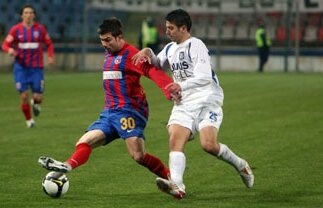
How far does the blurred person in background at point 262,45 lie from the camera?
40.9 metres

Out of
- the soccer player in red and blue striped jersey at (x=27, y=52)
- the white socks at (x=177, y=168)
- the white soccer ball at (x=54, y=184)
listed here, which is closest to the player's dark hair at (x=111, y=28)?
the white socks at (x=177, y=168)

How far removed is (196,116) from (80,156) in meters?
1.18

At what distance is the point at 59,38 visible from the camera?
4278 centimetres

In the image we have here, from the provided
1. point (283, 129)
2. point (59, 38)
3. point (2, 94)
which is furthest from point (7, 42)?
point (59, 38)

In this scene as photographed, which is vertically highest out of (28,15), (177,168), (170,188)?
(28,15)

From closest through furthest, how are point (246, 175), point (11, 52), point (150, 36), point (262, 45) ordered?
point (246, 175) → point (11, 52) → point (150, 36) → point (262, 45)

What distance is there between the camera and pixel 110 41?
9867mm

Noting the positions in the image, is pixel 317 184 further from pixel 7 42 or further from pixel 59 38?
pixel 59 38

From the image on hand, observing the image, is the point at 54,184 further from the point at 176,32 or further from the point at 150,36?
the point at 150,36

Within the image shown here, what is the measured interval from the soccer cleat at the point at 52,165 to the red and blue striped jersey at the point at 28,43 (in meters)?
9.20

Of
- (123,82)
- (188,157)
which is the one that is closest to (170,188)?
(123,82)

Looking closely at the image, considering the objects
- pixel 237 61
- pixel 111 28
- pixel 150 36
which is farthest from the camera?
pixel 237 61

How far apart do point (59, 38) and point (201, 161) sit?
1201 inches

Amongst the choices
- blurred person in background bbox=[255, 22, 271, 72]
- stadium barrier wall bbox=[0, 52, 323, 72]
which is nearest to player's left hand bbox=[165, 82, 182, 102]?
blurred person in background bbox=[255, 22, 271, 72]
